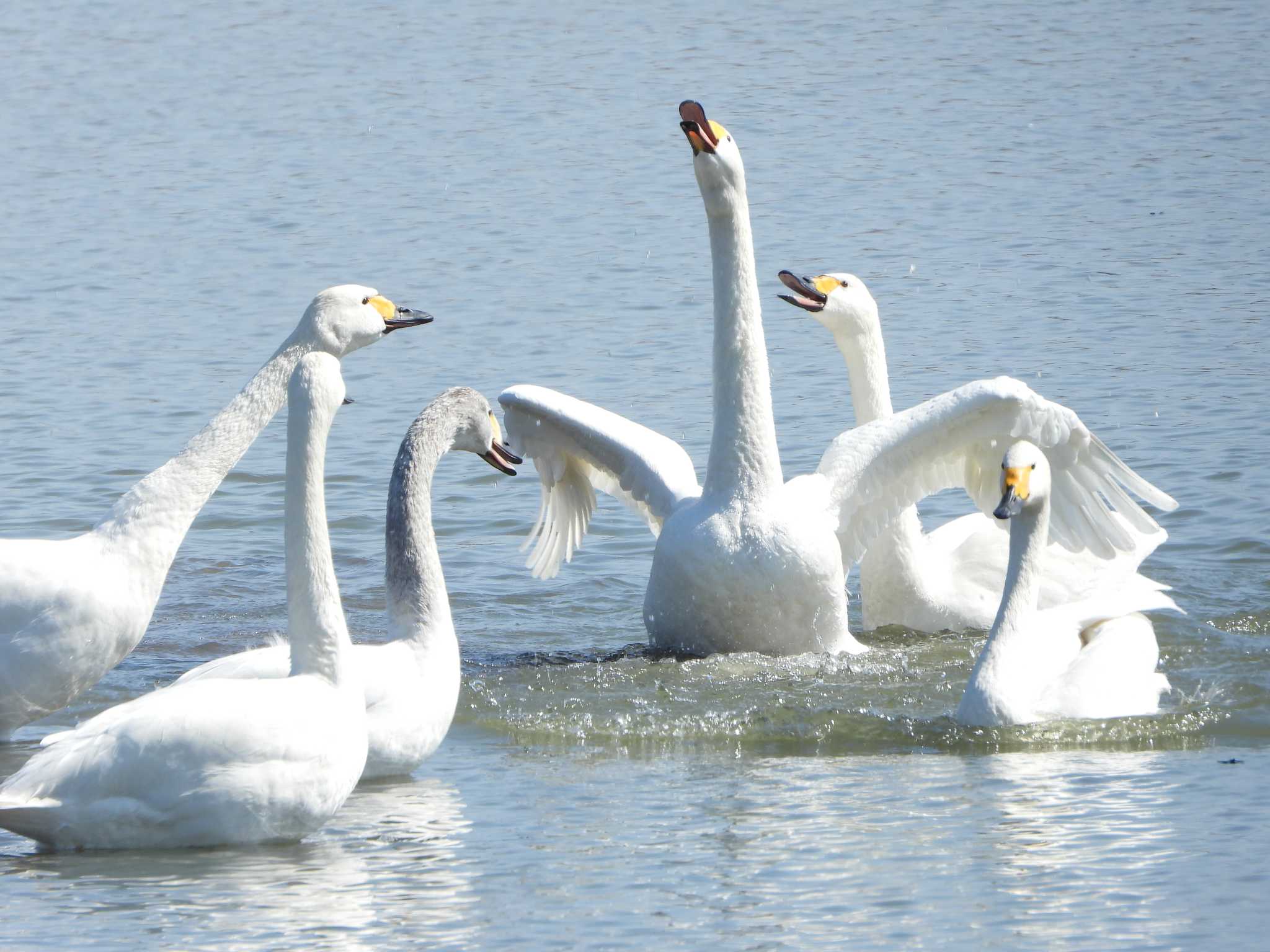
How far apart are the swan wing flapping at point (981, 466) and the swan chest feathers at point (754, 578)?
11.0 inches

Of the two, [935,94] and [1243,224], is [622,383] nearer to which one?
[1243,224]

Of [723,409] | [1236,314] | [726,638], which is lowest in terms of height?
[726,638]

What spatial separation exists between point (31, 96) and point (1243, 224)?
15.5m

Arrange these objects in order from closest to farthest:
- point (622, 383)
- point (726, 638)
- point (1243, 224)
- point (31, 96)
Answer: point (726, 638)
point (622, 383)
point (1243, 224)
point (31, 96)

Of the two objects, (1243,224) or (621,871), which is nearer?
(621,871)

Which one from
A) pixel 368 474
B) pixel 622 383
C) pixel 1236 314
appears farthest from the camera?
pixel 1236 314

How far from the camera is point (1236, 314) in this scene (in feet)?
53.2

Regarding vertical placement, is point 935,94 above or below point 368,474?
above

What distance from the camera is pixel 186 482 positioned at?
8.30 metres

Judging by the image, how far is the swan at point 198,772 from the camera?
6.55 m

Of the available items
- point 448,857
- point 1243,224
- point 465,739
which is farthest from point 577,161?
point 448,857

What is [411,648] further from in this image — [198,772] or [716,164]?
[716,164]

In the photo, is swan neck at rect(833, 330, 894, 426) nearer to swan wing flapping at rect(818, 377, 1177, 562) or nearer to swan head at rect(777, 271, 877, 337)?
swan head at rect(777, 271, 877, 337)

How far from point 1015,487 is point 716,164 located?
2072mm
